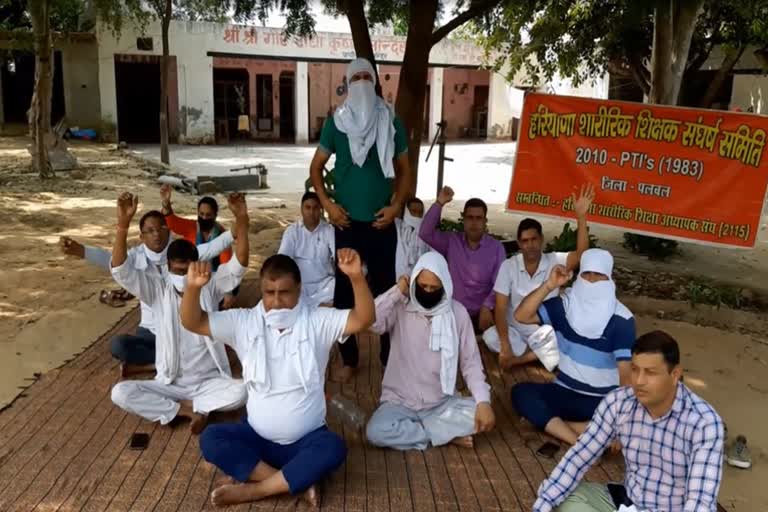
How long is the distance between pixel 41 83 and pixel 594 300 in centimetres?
1219

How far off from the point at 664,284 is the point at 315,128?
19.8 metres

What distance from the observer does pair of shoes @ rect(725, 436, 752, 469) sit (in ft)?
13.0

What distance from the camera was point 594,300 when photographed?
355 cm

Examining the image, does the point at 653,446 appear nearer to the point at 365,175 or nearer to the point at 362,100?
the point at 365,175

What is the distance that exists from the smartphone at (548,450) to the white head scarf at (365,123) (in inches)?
69.2

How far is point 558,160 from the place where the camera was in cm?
641

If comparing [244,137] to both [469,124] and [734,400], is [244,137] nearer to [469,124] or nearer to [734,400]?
[469,124]

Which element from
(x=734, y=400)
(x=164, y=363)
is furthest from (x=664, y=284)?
(x=164, y=363)

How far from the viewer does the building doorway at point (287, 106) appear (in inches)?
971

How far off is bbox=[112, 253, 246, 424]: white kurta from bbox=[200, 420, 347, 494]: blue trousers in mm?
535

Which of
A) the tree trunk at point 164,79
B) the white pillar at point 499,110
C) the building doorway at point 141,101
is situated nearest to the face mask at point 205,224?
the tree trunk at point 164,79

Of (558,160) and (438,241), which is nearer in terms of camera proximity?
(438,241)

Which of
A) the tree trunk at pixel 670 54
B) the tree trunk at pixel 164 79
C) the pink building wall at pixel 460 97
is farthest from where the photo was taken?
the pink building wall at pixel 460 97

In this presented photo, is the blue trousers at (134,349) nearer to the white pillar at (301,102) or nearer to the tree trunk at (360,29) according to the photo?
the tree trunk at (360,29)
